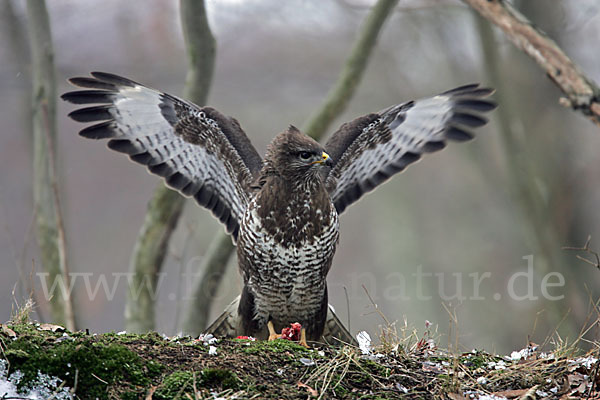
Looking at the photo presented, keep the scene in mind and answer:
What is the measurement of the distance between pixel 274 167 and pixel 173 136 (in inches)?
35.1

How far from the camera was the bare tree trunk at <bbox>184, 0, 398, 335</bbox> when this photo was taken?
6336 millimetres

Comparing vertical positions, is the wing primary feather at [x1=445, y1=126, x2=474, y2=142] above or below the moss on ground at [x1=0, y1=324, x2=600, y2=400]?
above

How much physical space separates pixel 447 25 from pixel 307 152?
6666 millimetres

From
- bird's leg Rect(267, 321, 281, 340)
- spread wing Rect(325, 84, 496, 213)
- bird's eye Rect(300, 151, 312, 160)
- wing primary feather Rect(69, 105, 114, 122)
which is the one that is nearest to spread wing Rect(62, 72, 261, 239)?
wing primary feather Rect(69, 105, 114, 122)

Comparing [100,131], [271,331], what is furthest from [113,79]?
[271,331]

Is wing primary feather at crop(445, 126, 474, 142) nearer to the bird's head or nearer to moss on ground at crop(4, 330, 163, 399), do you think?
the bird's head

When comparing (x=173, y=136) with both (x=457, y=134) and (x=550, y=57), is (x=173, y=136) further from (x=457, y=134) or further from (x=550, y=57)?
(x=550, y=57)

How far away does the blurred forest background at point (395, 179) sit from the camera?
8.12 metres

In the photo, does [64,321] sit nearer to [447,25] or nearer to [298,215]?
[298,215]

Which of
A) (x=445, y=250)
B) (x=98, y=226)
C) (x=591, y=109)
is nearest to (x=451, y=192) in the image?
(x=445, y=250)

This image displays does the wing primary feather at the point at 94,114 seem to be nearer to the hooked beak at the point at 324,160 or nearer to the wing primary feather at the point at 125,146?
the wing primary feather at the point at 125,146

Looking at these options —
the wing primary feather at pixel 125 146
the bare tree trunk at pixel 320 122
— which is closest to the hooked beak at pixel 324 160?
the wing primary feather at pixel 125 146

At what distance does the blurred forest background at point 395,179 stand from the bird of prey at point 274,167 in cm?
138

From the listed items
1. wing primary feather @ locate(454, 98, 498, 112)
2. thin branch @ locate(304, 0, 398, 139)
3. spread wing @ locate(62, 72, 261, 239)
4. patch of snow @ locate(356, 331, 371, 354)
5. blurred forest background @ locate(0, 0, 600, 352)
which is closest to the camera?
patch of snow @ locate(356, 331, 371, 354)
